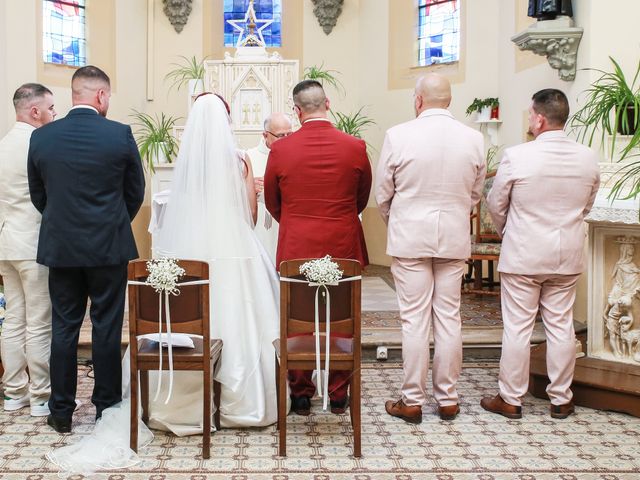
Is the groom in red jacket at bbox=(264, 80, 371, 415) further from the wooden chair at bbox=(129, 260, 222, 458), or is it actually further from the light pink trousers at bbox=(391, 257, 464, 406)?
the wooden chair at bbox=(129, 260, 222, 458)

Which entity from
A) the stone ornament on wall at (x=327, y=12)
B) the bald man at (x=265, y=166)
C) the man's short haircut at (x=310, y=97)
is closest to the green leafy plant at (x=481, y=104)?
the stone ornament on wall at (x=327, y=12)

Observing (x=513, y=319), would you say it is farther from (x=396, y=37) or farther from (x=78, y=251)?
(x=396, y=37)

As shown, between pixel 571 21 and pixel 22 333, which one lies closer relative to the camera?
pixel 22 333

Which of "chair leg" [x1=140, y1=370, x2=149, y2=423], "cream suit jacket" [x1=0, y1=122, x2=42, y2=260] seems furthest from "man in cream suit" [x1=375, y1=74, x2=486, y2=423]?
"cream suit jacket" [x1=0, y1=122, x2=42, y2=260]

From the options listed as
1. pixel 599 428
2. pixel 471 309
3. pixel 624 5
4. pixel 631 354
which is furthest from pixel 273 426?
pixel 624 5

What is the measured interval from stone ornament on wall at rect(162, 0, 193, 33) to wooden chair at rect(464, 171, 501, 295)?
4.95m

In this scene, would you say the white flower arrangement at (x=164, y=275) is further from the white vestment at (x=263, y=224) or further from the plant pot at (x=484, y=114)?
the plant pot at (x=484, y=114)

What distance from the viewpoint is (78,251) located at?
3.75 m

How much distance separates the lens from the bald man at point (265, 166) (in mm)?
5184

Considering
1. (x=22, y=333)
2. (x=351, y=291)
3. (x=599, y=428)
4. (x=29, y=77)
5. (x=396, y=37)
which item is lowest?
(x=599, y=428)

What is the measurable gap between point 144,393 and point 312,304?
1.03 m

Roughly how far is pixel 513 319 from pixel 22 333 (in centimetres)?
276

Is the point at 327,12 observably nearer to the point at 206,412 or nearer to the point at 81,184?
the point at 81,184

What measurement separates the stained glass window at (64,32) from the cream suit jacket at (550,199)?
734cm
